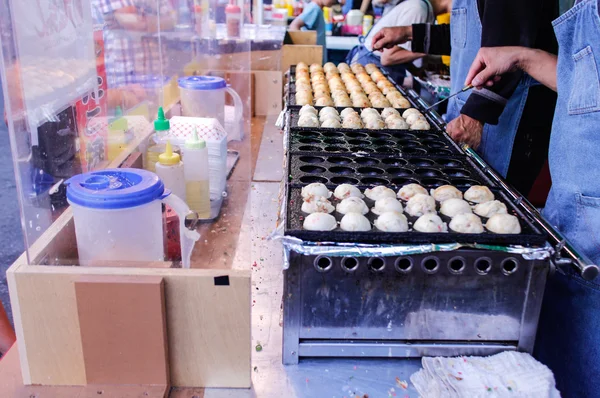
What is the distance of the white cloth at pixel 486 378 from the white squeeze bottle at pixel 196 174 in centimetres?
90

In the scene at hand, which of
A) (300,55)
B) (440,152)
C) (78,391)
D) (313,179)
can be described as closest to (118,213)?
(78,391)

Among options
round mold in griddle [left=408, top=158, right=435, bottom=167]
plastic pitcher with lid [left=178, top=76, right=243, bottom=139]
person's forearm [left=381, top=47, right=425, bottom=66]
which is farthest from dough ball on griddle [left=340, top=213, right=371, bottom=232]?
person's forearm [left=381, top=47, right=425, bottom=66]

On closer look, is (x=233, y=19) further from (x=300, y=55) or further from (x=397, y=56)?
(x=397, y=56)

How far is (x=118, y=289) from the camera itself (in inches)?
37.4

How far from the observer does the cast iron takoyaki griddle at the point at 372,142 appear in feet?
5.78

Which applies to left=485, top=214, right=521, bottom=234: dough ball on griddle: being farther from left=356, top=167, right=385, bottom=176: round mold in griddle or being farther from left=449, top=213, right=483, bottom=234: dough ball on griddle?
left=356, top=167, right=385, bottom=176: round mold in griddle

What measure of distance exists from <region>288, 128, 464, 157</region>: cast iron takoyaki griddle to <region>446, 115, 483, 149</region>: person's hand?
11 centimetres

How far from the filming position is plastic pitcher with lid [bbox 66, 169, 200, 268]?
3.49ft

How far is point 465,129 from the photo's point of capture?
2102mm

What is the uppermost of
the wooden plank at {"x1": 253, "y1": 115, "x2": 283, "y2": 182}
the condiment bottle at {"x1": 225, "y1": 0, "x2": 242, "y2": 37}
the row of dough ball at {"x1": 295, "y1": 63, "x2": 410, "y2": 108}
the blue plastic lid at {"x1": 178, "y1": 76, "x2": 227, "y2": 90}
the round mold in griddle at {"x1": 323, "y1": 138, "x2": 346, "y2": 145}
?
the condiment bottle at {"x1": 225, "y1": 0, "x2": 242, "y2": 37}

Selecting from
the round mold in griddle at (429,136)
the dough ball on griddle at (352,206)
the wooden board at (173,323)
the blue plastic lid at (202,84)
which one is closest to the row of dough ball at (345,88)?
the blue plastic lid at (202,84)

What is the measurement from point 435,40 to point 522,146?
108cm

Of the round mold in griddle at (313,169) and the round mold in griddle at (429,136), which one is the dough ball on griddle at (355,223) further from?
the round mold in griddle at (429,136)

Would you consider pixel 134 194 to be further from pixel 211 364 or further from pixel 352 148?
pixel 352 148
